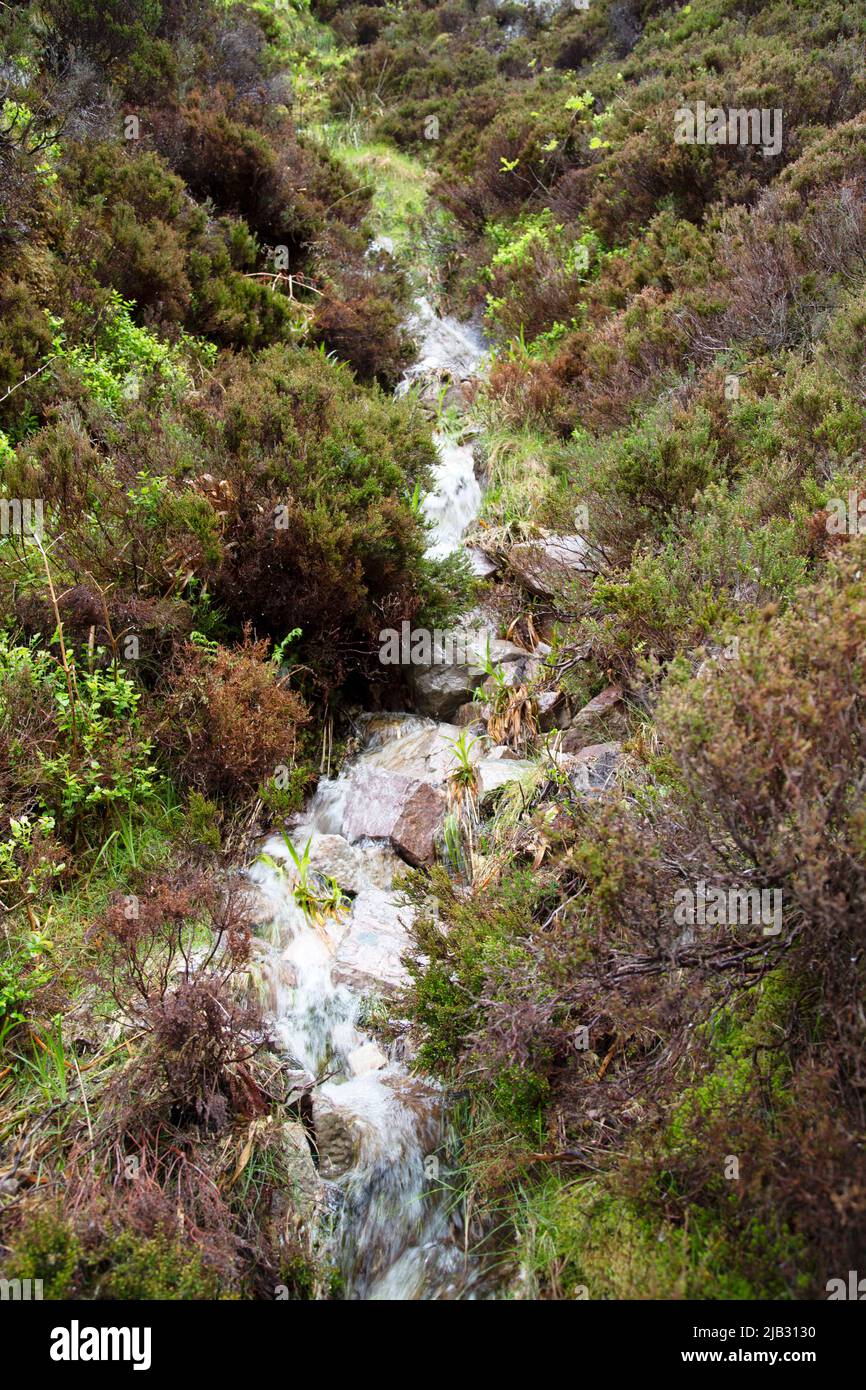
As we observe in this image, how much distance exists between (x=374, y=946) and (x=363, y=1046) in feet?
1.65

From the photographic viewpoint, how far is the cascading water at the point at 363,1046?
3.20 meters

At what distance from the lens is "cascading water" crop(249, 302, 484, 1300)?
320 cm

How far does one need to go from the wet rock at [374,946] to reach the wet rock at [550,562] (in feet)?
7.98

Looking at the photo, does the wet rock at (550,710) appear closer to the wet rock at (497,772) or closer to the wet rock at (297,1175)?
the wet rock at (497,772)

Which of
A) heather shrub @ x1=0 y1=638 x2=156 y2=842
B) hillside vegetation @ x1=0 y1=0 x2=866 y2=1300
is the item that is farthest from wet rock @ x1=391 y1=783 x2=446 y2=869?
heather shrub @ x1=0 y1=638 x2=156 y2=842

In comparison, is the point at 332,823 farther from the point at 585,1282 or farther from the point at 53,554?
the point at 585,1282

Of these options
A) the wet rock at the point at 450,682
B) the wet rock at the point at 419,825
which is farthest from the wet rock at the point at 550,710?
the wet rock at the point at 419,825

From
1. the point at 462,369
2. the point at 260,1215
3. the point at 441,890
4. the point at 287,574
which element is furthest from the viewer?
the point at 462,369

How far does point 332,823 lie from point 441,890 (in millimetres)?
1263

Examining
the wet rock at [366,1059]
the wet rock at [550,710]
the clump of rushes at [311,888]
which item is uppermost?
the wet rock at [550,710]

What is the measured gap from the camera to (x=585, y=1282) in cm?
274

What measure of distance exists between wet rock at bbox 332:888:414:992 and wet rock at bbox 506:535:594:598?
243 cm

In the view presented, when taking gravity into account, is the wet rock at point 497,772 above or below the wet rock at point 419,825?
above
